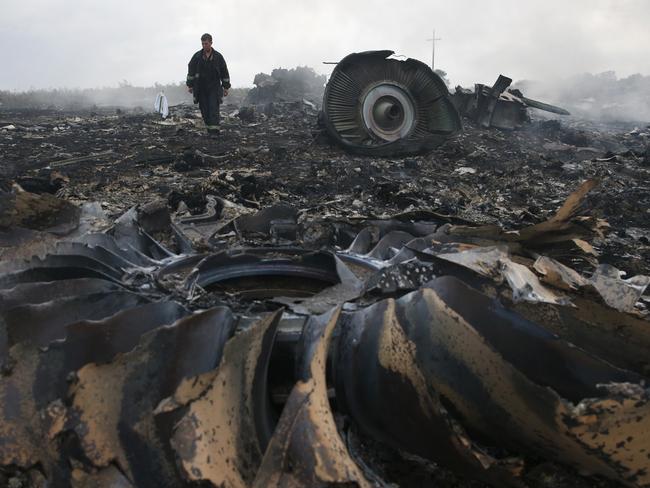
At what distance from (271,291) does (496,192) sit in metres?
5.19

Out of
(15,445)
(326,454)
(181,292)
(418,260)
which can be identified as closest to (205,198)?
(181,292)

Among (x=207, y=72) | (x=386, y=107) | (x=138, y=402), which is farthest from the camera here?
(x=207, y=72)

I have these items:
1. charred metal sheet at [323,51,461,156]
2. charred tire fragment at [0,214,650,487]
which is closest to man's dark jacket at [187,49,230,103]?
charred metal sheet at [323,51,461,156]

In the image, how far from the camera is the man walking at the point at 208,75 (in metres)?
10.2

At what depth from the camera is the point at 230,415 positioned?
1.50m

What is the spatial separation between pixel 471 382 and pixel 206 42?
9.96 meters

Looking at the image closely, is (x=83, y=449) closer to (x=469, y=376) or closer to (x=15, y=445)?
(x=15, y=445)

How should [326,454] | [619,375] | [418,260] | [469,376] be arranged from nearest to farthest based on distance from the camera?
[326,454] < [619,375] < [469,376] < [418,260]

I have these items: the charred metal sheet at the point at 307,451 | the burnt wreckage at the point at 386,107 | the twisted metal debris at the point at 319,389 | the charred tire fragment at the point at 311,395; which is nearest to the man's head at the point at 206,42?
the burnt wreckage at the point at 386,107

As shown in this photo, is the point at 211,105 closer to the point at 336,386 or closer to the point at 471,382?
the point at 336,386

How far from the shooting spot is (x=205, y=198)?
5211 millimetres

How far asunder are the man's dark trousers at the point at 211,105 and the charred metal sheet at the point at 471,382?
382 inches

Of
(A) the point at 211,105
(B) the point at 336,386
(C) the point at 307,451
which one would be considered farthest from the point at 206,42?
(C) the point at 307,451

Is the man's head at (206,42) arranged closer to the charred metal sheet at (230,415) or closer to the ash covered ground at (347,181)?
the ash covered ground at (347,181)
